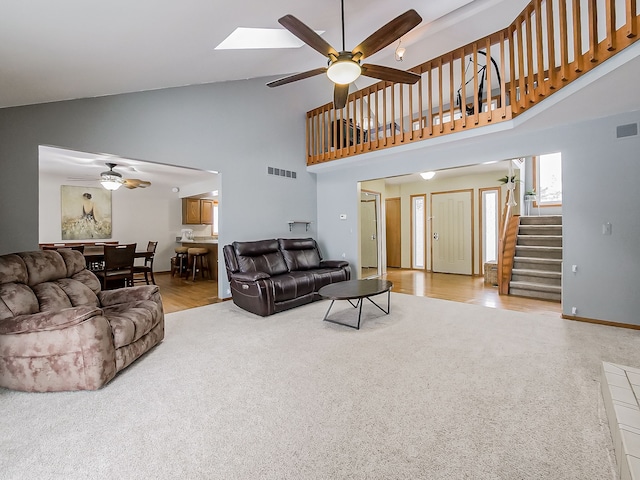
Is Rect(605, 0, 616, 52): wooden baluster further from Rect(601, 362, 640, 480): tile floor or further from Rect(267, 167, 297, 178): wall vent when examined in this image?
Rect(267, 167, 297, 178): wall vent

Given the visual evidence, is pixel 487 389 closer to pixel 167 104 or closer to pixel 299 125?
pixel 167 104

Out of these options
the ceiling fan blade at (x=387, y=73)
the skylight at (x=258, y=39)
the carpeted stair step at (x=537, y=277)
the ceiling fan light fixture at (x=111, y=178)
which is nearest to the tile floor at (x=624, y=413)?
the ceiling fan blade at (x=387, y=73)

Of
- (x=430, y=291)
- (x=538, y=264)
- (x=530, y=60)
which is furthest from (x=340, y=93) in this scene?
(x=538, y=264)

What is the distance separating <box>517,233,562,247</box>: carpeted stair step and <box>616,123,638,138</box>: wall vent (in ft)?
7.92

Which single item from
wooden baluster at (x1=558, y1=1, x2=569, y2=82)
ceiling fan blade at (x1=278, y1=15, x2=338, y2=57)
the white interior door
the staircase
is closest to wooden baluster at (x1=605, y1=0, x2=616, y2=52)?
wooden baluster at (x1=558, y1=1, x2=569, y2=82)

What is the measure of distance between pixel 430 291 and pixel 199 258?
513 centimetres

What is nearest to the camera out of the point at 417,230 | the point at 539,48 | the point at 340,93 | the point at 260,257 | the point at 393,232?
the point at 539,48

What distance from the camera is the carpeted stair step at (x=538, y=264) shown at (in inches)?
198

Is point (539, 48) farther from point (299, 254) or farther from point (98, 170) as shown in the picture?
point (98, 170)

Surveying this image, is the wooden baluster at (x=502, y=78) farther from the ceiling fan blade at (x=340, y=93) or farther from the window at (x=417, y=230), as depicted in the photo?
the window at (x=417, y=230)

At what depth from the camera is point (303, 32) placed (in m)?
2.41

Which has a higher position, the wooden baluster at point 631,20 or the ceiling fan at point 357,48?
the ceiling fan at point 357,48

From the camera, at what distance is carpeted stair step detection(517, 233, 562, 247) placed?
5.32m

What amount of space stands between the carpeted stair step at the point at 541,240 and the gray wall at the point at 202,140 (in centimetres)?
399
